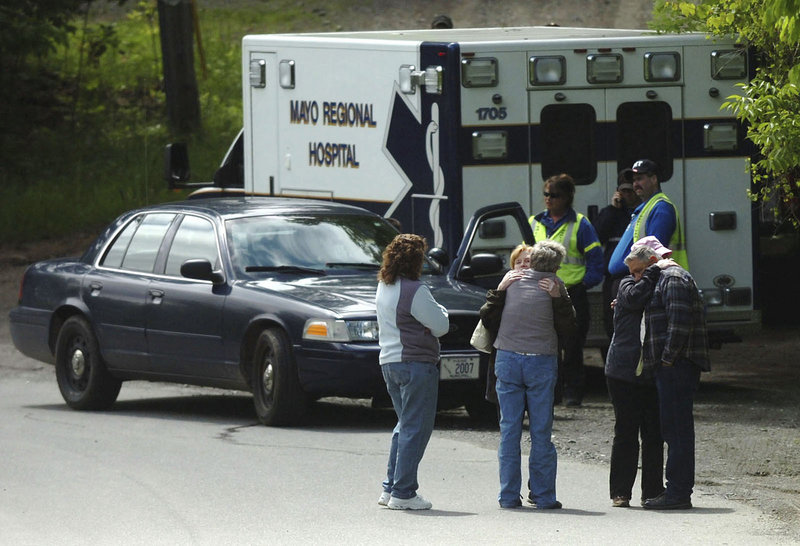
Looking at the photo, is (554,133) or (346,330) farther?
(554,133)

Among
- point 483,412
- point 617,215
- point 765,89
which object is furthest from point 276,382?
point 765,89

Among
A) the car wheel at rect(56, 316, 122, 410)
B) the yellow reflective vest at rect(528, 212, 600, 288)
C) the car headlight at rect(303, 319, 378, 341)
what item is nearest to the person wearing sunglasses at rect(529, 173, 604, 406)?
the yellow reflective vest at rect(528, 212, 600, 288)

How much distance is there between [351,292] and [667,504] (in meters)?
3.61

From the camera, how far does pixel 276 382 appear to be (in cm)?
1122

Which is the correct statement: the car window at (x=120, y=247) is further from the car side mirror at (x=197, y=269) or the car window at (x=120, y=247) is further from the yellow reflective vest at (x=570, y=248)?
the yellow reflective vest at (x=570, y=248)

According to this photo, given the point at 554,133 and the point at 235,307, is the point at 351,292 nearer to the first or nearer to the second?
the point at 235,307

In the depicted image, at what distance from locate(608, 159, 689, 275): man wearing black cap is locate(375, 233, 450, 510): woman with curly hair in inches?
127

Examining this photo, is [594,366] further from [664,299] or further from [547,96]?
[664,299]

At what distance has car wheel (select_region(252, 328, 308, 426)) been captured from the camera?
1120cm

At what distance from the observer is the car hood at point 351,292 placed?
11.2 meters

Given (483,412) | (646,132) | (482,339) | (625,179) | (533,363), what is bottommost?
(483,412)

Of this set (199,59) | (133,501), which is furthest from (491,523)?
(199,59)

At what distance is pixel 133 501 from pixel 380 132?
551 centimetres

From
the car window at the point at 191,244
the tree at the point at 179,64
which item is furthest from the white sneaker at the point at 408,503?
the tree at the point at 179,64
